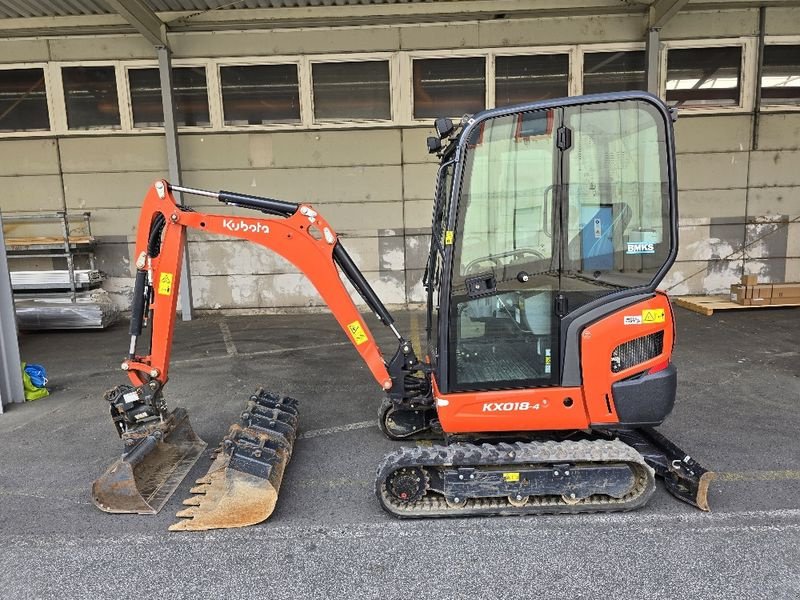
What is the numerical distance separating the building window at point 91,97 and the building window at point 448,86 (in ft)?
20.2

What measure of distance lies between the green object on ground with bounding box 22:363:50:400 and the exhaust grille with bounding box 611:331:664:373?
6.31 meters

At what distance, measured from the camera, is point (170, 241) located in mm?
3965

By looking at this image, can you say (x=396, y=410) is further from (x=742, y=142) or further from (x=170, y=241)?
(x=742, y=142)

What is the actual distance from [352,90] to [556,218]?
8.25 meters

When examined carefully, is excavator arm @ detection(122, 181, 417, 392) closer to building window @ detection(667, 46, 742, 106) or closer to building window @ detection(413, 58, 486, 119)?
building window @ detection(413, 58, 486, 119)

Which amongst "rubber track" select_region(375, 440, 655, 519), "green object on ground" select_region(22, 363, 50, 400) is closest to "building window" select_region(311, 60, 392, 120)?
"green object on ground" select_region(22, 363, 50, 400)

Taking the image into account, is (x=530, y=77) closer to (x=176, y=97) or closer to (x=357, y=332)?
(x=176, y=97)

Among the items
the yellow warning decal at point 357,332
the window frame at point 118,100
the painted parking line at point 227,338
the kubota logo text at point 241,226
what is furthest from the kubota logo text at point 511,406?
the window frame at point 118,100

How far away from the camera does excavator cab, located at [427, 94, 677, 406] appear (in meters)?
3.28

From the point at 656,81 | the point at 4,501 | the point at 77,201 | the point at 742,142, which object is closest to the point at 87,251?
the point at 77,201

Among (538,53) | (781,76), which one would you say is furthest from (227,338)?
(781,76)

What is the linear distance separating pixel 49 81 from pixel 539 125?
11007 mm

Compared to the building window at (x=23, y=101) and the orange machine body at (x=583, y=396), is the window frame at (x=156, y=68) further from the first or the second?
the orange machine body at (x=583, y=396)

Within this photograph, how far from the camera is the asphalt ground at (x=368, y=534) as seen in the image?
Answer: 110 inches
